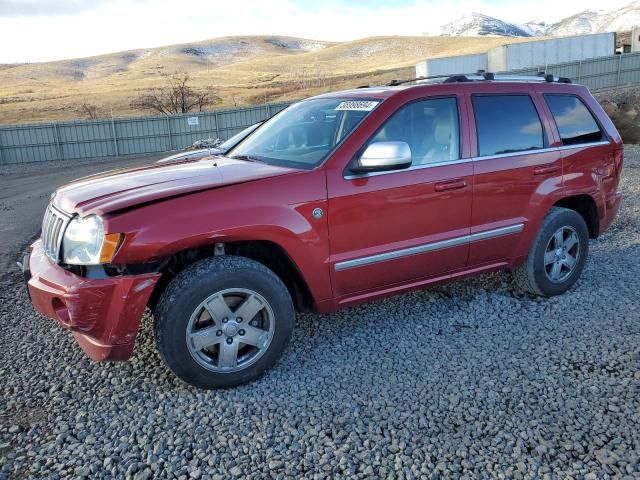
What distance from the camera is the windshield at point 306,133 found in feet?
12.5

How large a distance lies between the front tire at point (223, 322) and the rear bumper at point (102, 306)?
0.16 meters

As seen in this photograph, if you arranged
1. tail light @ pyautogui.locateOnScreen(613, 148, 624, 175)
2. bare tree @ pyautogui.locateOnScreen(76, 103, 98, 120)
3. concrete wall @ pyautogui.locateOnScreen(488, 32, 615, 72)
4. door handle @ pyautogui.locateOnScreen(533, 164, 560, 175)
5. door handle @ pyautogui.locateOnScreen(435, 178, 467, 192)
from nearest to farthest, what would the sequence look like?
door handle @ pyautogui.locateOnScreen(435, 178, 467, 192) → door handle @ pyautogui.locateOnScreen(533, 164, 560, 175) → tail light @ pyautogui.locateOnScreen(613, 148, 624, 175) → concrete wall @ pyautogui.locateOnScreen(488, 32, 615, 72) → bare tree @ pyautogui.locateOnScreen(76, 103, 98, 120)

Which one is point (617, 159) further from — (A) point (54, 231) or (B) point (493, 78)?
(A) point (54, 231)

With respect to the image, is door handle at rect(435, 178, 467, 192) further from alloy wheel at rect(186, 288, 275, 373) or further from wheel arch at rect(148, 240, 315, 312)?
alloy wheel at rect(186, 288, 275, 373)

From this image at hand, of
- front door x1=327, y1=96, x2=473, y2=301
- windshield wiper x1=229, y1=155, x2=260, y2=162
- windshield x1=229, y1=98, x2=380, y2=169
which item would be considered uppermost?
windshield x1=229, y1=98, x2=380, y2=169

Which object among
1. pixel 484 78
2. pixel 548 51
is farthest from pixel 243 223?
pixel 548 51

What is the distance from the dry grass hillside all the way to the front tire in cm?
4276

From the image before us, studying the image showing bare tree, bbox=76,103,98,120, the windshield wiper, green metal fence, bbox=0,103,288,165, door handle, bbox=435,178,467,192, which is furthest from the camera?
bare tree, bbox=76,103,98,120

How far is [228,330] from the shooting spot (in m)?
3.31

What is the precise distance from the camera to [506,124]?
436 centimetres

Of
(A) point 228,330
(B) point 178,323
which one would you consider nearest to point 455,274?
(A) point 228,330

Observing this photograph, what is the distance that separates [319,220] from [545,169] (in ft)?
7.00

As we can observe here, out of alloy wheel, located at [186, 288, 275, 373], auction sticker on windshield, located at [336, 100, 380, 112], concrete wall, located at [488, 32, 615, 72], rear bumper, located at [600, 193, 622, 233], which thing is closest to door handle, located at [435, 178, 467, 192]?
auction sticker on windshield, located at [336, 100, 380, 112]

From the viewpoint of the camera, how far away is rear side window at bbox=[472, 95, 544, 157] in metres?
4.21
